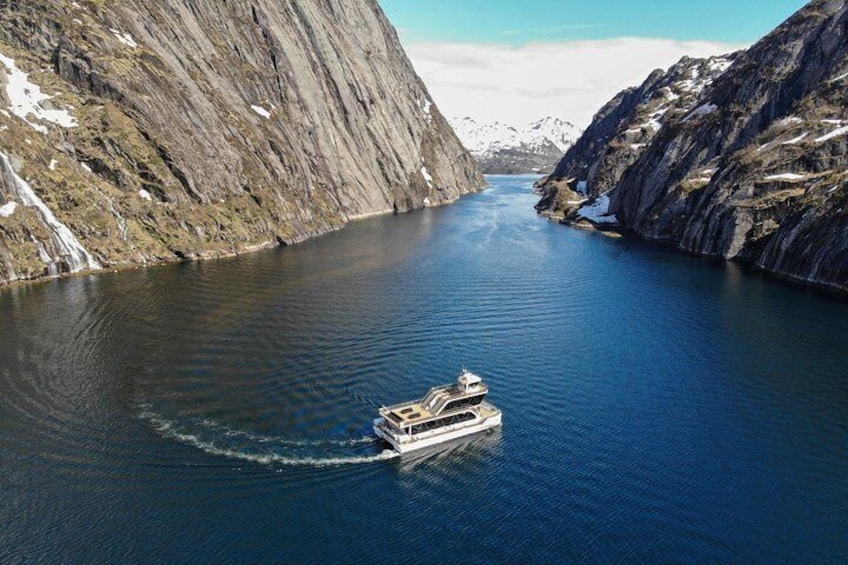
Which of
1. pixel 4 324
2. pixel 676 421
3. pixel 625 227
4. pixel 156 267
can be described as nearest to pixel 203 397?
pixel 4 324

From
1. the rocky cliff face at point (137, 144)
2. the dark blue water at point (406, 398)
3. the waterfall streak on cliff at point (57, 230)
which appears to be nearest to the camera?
the dark blue water at point (406, 398)

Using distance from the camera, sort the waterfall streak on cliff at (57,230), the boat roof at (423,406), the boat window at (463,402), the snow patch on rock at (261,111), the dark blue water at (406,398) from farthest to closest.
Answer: the snow patch on rock at (261,111)
the waterfall streak on cliff at (57,230)
the boat window at (463,402)
the boat roof at (423,406)
the dark blue water at (406,398)

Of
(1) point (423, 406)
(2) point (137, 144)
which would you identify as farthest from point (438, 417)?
(2) point (137, 144)

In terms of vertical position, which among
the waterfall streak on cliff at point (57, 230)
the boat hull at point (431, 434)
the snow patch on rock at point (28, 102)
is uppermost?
the snow patch on rock at point (28, 102)

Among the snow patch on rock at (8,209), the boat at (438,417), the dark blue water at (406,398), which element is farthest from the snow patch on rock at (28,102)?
the boat at (438,417)

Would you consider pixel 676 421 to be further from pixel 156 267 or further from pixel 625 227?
pixel 625 227

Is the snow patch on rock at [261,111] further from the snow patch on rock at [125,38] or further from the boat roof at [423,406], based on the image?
the boat roof at [423,406]
